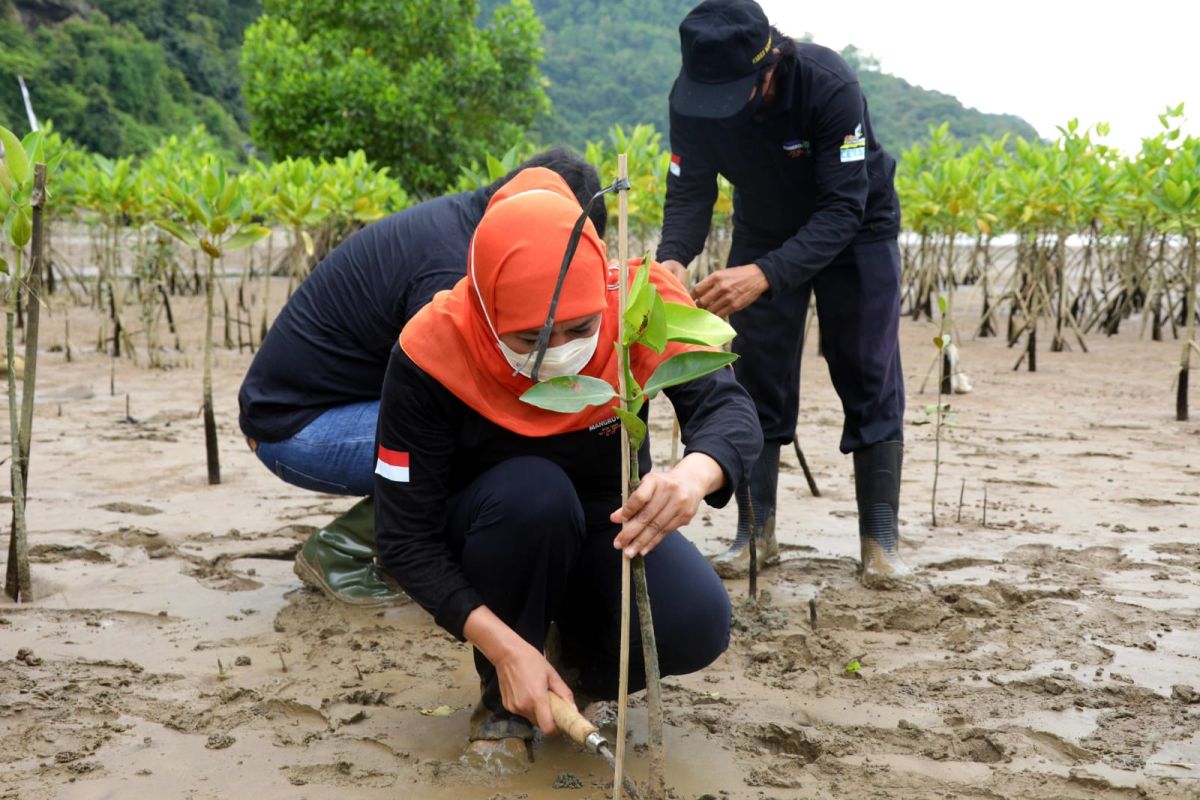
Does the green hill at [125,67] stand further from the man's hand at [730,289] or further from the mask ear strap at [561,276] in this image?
the mask ear strap at [561,276]

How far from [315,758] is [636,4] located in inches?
1809

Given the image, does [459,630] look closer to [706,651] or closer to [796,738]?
[706,651]

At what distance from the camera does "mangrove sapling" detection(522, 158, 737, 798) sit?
148cm

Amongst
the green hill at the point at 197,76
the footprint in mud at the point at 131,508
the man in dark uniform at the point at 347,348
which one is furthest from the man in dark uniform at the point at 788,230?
the green hill at the point at 197,76

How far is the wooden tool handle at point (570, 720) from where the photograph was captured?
67.3 inches

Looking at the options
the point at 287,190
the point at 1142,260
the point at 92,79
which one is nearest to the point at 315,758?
the point at 287,190

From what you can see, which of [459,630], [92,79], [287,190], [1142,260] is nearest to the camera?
[459,630]

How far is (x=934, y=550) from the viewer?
3.48m

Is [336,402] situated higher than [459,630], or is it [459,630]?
[336,402]

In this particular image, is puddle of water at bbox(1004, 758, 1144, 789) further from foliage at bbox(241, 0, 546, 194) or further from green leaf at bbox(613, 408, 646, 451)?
foliage at bbox(241, 0, 546, 194)

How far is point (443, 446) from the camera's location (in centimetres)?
202

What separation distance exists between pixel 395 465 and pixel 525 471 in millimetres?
232

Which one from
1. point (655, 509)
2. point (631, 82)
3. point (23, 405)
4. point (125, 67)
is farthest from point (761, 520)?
point (631, 82)

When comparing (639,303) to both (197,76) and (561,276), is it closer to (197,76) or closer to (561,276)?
(561,276)
